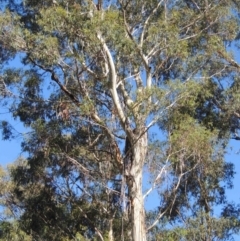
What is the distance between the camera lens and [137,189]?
10.9 metres

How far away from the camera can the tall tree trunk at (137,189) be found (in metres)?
10.6

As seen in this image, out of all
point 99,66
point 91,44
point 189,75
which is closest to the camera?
point 91,44

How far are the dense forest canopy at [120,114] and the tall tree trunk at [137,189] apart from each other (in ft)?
0.06

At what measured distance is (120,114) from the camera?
11.2m

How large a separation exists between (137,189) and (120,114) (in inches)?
54.1

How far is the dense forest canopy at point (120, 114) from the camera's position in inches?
440

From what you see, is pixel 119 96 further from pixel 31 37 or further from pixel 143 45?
pixel 31 37

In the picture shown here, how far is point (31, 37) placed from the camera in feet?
37.6

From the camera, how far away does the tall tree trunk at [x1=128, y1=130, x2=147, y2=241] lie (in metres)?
10.6

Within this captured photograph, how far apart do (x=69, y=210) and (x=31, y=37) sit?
3911 millimetres

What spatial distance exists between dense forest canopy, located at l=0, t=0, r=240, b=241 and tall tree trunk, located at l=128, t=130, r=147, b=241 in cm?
2

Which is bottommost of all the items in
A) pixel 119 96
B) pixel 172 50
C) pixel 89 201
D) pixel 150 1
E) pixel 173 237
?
pixel 173 237

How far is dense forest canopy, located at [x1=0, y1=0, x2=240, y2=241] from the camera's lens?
1119 cm

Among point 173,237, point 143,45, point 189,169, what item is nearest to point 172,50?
point 143,45
